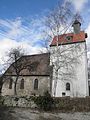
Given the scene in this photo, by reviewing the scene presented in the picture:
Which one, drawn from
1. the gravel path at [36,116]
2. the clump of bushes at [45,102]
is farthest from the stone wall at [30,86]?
the gravel path at [36,116]

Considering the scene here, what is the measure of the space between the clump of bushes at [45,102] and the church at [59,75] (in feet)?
29.3

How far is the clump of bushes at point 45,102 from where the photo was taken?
17656mm

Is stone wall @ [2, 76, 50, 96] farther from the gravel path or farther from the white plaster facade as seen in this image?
the gravel path

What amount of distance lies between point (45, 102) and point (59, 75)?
42.9 feet

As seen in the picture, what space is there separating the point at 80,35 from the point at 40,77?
12.0 m

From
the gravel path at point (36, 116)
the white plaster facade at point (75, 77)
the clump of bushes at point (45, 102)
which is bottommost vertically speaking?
the gravel path at point (36, 116)

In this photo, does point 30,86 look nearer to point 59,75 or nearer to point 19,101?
point 59,75

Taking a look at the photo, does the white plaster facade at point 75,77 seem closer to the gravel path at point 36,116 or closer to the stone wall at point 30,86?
the stone wall at point 30,86

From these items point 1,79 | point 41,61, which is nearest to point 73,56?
point 41,61

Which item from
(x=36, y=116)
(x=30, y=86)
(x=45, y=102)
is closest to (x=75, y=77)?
(x=30, y=86)

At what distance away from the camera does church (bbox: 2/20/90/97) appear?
29297 mm

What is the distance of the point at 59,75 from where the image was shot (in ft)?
100

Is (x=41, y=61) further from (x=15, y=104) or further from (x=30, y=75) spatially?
(x=15, y=104)

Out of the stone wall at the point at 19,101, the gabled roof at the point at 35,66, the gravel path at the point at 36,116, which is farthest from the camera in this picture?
the gabled roof at the point at 35,66
